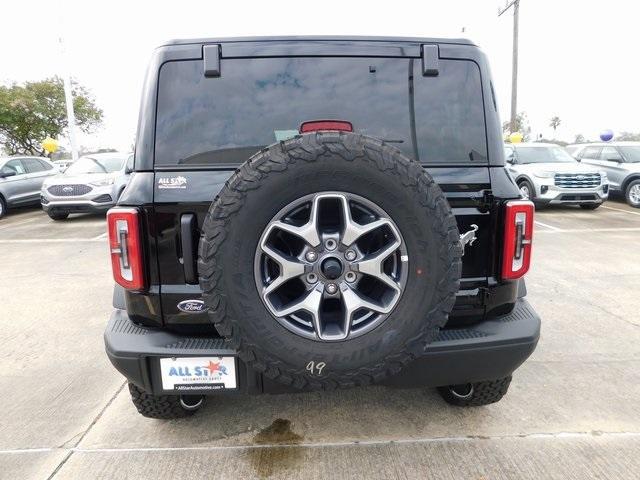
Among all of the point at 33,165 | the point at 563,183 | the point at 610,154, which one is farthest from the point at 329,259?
the point at 610,154

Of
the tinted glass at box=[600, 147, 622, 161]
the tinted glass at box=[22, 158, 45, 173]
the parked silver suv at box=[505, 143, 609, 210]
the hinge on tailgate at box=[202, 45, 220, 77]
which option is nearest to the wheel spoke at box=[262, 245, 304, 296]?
the hinge on tailgate at box=[202, 45, 220, 77]

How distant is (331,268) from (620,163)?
1351 cm

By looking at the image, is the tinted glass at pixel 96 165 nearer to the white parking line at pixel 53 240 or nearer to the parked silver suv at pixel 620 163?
the white parking line at pixel 53 240

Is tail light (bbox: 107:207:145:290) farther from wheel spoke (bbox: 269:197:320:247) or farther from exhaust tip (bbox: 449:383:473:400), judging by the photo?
exhaust tip (bbox: 449:383:473:400)

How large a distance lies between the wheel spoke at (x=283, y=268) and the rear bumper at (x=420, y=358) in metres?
0.43

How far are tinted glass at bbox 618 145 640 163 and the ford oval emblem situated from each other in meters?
13.9

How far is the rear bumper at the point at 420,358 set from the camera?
2.04 meters

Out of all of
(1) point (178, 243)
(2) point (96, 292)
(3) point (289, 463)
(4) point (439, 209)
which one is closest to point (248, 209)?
(1) point (178, 243)

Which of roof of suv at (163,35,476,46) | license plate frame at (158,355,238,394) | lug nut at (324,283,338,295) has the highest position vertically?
roof of suv at (163,35,476,46)

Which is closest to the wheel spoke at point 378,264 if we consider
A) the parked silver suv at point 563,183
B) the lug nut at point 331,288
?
the lug nut at point 331,288

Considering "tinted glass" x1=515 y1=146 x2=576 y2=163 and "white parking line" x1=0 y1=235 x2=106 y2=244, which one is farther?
"tinted glass" x1=515 y1=146 x2=576 y2=163

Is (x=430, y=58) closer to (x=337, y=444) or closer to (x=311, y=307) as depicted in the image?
(x=311, y=307)

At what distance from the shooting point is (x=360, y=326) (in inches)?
73.2

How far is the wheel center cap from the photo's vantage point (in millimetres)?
1795
